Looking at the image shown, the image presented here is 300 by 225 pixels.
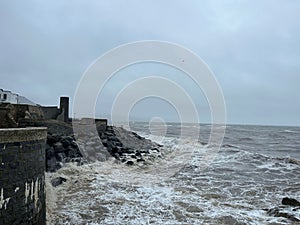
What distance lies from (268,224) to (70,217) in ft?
13.9

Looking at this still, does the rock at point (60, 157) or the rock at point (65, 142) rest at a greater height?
the rock at point (65, 142)

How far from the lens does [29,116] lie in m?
16.3

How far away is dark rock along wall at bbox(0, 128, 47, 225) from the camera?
4.68 meters

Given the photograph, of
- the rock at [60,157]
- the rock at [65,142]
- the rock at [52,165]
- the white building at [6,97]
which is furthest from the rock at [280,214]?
the white building at [6,97]

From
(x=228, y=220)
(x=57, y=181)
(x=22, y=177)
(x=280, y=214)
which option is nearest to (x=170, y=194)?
(x=228, y=220)

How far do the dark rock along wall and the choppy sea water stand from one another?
4.76ft

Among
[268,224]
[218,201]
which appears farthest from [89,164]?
[268,224]

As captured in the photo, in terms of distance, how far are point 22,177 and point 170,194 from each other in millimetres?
5107

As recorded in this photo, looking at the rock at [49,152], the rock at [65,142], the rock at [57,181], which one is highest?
the rock at [65,142]

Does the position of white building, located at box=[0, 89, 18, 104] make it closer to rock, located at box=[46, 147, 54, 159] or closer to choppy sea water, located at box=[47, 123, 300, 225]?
Result: rock, located at box=[46, 147, 54, 159]

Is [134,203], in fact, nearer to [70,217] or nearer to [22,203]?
[70,217]

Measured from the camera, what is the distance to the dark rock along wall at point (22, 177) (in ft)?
15.3

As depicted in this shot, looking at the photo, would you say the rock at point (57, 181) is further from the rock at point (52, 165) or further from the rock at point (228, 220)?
the rock at point (228, 220)

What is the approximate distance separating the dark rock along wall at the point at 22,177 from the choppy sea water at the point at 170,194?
1.45 metres
